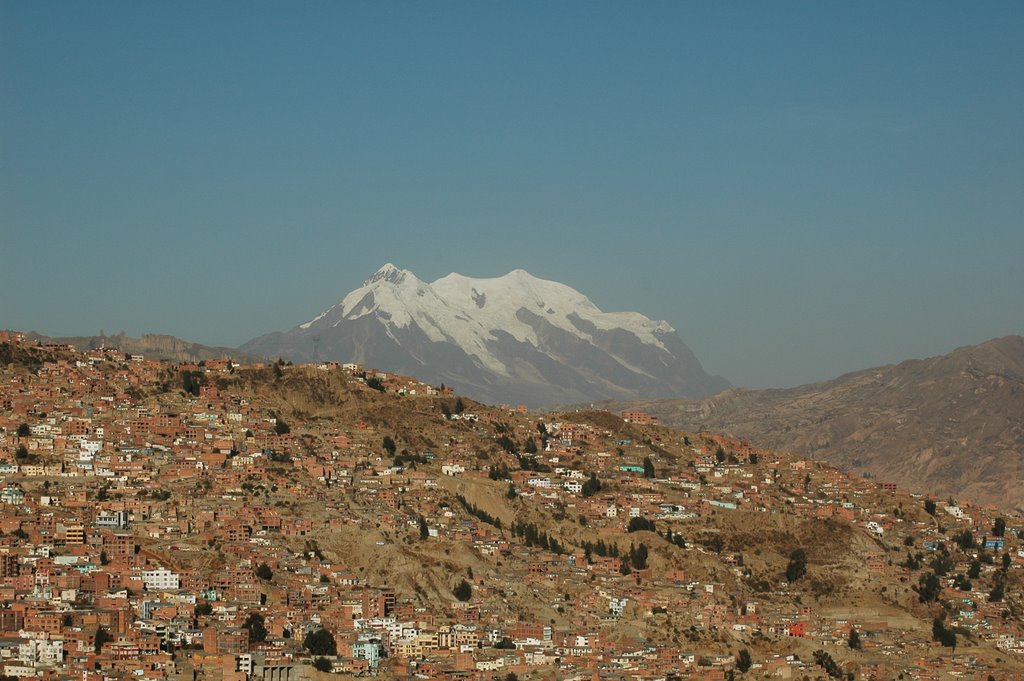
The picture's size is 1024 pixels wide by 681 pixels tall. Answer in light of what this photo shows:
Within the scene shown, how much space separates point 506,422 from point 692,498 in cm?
1857

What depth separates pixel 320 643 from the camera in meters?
70.6

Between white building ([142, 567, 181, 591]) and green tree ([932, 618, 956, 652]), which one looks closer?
white building ([142, 567, 181, 591])

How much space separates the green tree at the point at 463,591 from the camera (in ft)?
269

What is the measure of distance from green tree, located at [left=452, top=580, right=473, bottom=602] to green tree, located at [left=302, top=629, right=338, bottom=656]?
10864mm

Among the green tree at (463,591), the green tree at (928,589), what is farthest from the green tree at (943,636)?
the green tree at (463,591)

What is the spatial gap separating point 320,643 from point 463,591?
41.0ft

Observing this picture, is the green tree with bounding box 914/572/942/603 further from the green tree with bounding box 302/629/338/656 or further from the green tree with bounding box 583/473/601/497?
the green tree with bounding box 302/629/338/656

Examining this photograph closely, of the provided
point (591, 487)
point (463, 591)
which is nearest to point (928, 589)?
point (591, 487)

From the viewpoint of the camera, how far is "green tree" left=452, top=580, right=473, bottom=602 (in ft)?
269

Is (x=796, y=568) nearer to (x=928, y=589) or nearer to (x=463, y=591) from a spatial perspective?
(x=928, y=589)

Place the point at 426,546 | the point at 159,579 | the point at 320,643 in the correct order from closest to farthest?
1. the point at 320,643
2. the point at 159,579
3. the point at 426,546

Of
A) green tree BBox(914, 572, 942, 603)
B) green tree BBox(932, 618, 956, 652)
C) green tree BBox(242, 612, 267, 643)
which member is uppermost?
green tree BBox(914, 572, 942, 603)

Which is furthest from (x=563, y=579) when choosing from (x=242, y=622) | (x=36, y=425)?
(x=36, y=425)

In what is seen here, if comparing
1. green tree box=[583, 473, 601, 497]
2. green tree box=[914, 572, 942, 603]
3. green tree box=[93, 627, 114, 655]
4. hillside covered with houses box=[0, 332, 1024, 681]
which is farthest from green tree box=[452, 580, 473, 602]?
green tree box=[583, 473, 601, 497]
